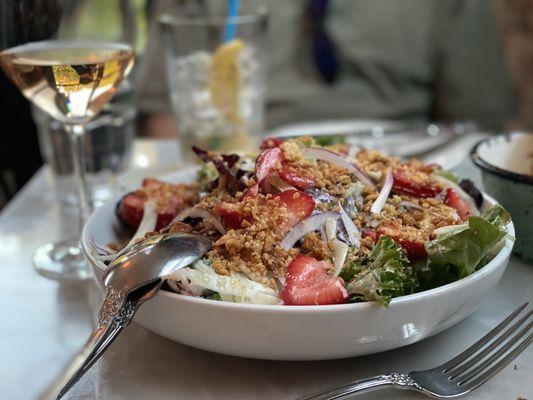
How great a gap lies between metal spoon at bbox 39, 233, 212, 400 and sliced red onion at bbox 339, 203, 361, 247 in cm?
19

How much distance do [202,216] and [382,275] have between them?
10.5 inches

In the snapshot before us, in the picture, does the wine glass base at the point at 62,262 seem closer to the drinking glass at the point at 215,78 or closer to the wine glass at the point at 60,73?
the wine glass at the point at 60,73

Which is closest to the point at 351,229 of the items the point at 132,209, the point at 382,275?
the point at 382,275

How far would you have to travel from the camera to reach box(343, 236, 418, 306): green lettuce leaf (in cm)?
69

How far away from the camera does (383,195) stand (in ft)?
2.98

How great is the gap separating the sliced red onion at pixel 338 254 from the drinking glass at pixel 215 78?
3.03 feet

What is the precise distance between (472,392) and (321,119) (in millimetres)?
2362

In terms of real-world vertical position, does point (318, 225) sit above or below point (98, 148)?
above

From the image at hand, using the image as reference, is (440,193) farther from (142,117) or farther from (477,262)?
(142,117)

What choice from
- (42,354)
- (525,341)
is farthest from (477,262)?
(42,354)

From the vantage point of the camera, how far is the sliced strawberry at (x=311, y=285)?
2.34 feet

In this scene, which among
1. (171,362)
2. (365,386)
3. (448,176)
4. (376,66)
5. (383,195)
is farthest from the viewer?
(376,66)

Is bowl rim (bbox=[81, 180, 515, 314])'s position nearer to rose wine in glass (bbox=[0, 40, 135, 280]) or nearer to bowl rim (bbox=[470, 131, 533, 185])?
bowl rim (bbox=[470, 131, 533, 185])

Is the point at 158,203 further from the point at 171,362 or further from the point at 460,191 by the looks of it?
the point at 460,191
